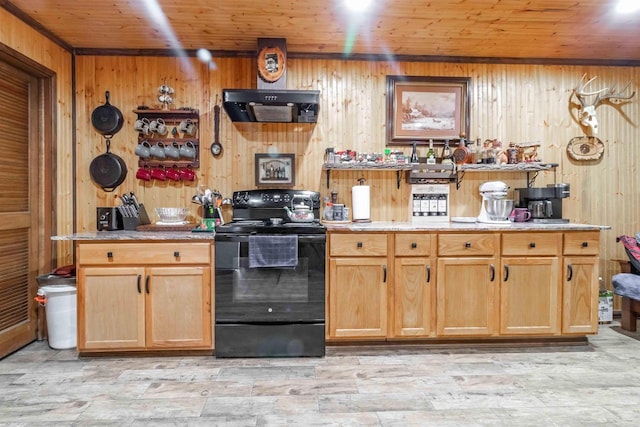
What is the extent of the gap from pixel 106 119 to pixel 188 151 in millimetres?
764

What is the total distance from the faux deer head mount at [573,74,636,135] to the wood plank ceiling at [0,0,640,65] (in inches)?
11.5

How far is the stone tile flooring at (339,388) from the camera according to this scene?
196 centimetres

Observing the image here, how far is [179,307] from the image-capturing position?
2.68 metres

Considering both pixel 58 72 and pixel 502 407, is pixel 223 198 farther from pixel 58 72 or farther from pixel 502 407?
pixel 502 407

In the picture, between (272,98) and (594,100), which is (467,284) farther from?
(594,100)

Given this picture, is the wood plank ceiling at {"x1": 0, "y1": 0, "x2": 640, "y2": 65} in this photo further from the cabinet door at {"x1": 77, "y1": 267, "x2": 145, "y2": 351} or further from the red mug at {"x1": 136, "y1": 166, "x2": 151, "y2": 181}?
the cabinet door at {"x1": 77, "y1": 267, "x2": 145, "y2": 351}

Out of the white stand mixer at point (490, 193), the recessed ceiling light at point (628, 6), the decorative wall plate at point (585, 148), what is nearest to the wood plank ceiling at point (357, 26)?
the recessed ceiling light at point (628, 6)

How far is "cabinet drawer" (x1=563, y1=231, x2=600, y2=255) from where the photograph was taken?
2.84 meters

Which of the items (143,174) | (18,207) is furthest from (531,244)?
(18,207)

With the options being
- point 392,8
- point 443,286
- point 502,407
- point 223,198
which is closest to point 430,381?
point 502,407

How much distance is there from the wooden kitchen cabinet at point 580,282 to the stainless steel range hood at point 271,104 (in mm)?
2226

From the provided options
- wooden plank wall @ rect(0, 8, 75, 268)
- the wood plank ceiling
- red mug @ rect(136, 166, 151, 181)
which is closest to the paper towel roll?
the wood plank ceiling

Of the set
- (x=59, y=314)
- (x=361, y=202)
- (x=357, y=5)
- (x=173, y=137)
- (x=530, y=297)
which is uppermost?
(x=357, y=5)

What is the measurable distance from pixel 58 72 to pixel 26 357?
227 cm
